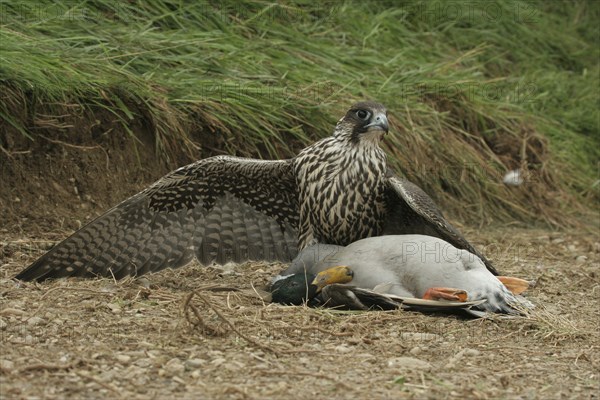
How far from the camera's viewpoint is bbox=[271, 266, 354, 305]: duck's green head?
4.52 meters

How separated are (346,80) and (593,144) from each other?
2.53 metres

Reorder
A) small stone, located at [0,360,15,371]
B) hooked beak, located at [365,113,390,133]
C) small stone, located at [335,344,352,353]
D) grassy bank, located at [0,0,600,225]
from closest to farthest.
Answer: small stone, located at [0,360,15,371]
small stone, located at [335,344,352,353]
hooked beak, located at [365,113,390,133]
grassy bank, located at [0,0,600,225]

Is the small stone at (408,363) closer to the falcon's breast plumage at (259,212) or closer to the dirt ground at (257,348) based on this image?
the dirt ground at (257,348)

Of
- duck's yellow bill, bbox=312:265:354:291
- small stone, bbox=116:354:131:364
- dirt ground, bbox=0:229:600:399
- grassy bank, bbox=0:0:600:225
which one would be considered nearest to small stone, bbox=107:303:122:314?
dirt ground, bbox=0:229:600:399

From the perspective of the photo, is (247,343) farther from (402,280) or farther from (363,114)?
(363,114)

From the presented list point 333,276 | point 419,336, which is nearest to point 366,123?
point 333,276

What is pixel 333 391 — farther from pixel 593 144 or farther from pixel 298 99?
pixel 593 144

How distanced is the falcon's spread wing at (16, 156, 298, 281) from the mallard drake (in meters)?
0.69

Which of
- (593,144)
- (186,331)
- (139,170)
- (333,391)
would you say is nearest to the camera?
(333,391)

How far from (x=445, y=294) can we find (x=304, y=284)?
63 centimetres

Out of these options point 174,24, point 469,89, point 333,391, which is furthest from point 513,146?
point 333,391

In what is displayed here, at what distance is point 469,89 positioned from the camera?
299 inches

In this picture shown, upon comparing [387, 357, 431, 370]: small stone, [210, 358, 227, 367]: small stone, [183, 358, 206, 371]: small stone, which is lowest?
[183, 358, 206, 371]: small stone

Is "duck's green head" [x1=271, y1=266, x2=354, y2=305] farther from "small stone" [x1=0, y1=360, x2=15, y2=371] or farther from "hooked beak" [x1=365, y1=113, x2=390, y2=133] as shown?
"small stone" [x1=0, y1=360, x2=15, y2=371]
